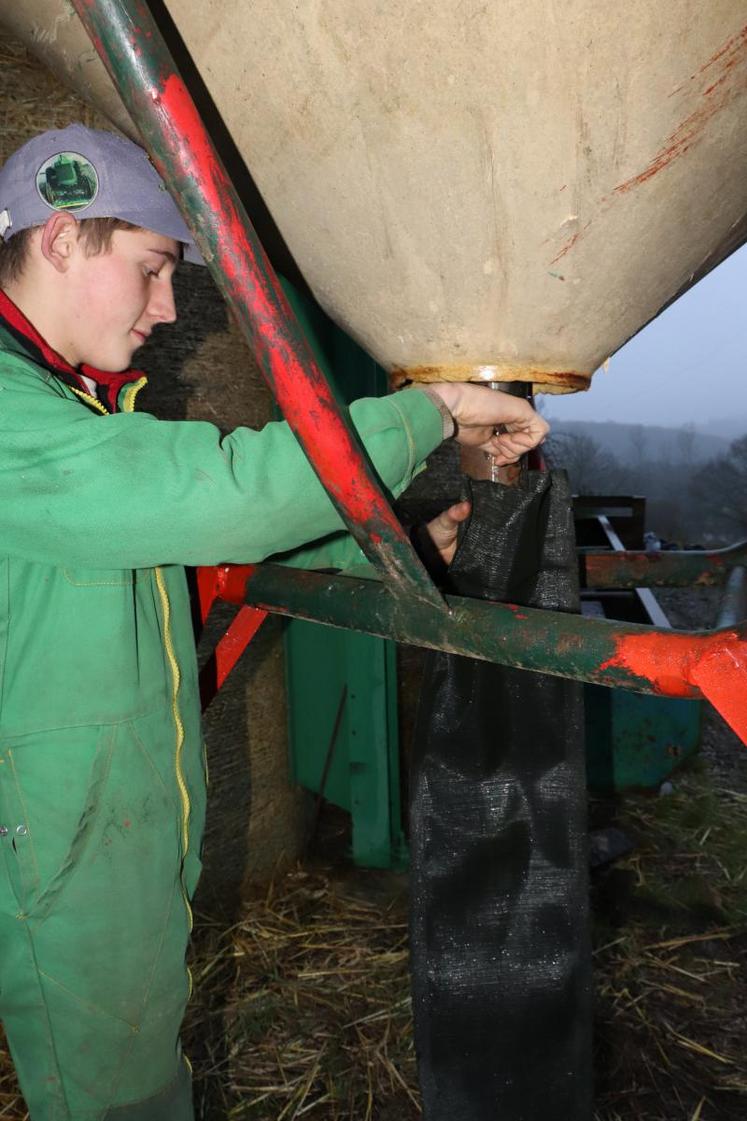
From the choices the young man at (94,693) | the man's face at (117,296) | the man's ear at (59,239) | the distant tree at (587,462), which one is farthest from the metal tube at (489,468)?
the distant tree at (587,462)

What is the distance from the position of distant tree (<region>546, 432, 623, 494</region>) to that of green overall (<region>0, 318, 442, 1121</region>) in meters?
8.46

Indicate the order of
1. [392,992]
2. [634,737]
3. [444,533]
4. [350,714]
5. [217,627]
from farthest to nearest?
[634,737]
[350,714]
[217,627]
[392,992]
[444,533]

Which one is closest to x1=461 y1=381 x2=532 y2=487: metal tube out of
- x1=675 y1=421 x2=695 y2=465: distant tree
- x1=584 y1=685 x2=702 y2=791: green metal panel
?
x1=584 y1=685 x2=702 y2=791: green metal panel

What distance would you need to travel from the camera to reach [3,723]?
109 centimetres

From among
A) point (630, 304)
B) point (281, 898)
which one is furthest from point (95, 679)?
point (281, 898)

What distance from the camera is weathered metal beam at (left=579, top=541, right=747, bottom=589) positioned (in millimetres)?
1662

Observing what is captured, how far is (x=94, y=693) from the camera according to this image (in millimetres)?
1103

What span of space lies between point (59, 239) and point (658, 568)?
47.1 inches

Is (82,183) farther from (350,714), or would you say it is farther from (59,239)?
(350,714)

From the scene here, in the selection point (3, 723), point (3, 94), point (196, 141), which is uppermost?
point (3, 94)

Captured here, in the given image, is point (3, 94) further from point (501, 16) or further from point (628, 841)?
point (628, 841)

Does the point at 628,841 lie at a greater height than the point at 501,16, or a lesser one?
lesser

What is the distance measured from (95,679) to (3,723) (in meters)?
0.12

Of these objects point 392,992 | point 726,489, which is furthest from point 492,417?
point 726,489
